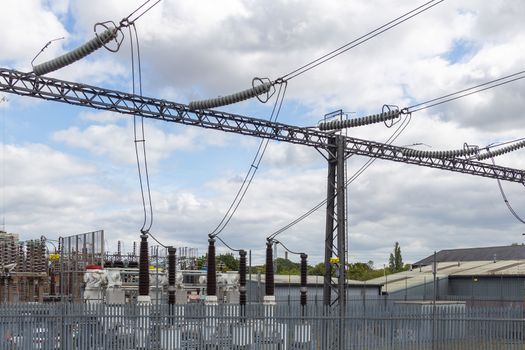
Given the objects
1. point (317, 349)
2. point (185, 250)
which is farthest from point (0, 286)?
point (317, 349)

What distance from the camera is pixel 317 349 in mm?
21875

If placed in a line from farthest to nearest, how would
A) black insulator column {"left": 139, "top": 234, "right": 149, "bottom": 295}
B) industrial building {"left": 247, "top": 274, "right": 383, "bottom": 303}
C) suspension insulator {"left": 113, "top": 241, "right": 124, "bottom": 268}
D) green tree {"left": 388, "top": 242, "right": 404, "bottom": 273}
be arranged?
green tree {"left": 388, "top": 242, "right": 404, "bottom": 273} → industrial building {"left": 247, "top": 274, "right": 383, "bottom": 303} → suspension insulator {"left": 113, "top": 241, "right": 124, "bottom": 268} → black insulator column {"left": 139, "top": 234, "right": 149, "bottom": 295}

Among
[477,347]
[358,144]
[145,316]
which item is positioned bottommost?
[477,347]

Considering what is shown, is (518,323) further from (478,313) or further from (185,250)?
(185,250)

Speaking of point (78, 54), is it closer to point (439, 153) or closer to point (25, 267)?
point (439, 153)

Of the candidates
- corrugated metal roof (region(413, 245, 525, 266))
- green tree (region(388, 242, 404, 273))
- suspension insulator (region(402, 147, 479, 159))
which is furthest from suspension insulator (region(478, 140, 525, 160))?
green tree (region(388, 242, 404, 273))

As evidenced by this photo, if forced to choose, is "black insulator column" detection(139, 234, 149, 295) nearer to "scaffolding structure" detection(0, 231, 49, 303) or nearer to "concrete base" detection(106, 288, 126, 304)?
"concrete base" detection(106, 288, 126, 304)

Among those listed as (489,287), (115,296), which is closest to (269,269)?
(115,296)

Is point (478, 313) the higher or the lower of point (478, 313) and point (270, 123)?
the lower

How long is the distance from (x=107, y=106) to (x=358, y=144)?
1145 centimetres

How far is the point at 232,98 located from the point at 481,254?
164 feet

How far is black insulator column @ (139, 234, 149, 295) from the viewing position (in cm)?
2406

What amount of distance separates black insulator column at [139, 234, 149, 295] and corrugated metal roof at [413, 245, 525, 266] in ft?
146

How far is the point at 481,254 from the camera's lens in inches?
2689
